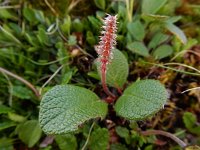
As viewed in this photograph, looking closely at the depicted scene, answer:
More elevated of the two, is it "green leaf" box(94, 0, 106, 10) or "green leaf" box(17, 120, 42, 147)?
"green leaf" box(94, 0, 106, 10)

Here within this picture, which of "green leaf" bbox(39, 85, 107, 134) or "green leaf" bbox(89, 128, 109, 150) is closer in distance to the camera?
"green leaf" bbox(39, 85, 107, 134)

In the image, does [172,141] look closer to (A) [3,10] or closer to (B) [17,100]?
(B) [17,100]

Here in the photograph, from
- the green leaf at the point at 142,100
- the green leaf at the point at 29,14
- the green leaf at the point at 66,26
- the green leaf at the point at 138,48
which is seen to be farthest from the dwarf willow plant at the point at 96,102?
the green leaf at the point at 29,14

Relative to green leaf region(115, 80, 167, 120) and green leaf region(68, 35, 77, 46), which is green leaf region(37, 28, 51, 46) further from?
green leaf region(115, 80, 167, 120)

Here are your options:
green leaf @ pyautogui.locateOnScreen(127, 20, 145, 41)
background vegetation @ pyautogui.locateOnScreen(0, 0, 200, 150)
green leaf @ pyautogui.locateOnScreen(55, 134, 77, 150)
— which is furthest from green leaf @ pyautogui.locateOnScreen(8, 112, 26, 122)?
green leaf @ pyautogui.locateOnScreen(127, 20, 145, 41)

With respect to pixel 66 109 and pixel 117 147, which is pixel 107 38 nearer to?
pixel 66 109

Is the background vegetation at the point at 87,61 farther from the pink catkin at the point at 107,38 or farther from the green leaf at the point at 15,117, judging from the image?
the pink catkin at the point at 107,38
